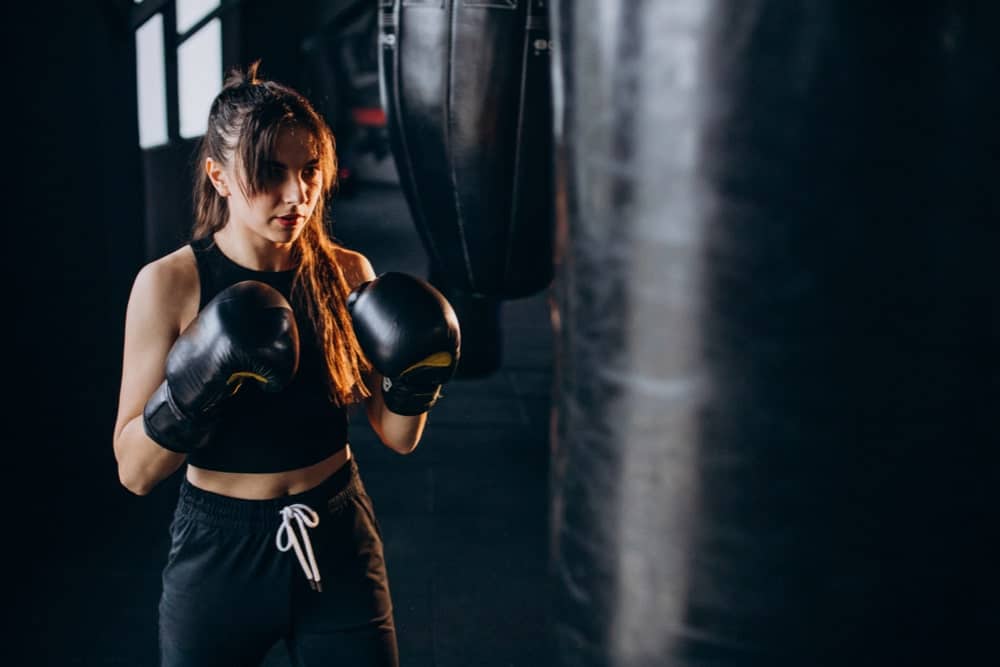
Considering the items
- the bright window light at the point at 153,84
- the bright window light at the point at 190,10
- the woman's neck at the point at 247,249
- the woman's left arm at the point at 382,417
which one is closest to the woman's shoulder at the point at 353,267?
the woman's left arm at the point at 382,417

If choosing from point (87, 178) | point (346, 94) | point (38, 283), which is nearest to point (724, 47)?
point (38, 283)

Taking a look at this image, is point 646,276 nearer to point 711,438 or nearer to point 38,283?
point 711,438

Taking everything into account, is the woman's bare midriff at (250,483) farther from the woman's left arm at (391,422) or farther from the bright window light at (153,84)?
the bright window light at (153,84)

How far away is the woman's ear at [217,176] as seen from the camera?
127cm

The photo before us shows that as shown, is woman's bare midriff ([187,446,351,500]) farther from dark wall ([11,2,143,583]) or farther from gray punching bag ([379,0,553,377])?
dark wall ([11,2,143,583])

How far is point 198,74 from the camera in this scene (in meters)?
5.47

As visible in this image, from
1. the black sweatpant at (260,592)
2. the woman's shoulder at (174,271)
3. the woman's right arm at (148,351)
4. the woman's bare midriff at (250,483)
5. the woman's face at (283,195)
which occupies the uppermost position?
the woman's face at (283,195)

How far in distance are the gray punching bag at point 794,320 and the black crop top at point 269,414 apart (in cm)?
71

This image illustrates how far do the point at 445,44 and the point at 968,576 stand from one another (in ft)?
5.85

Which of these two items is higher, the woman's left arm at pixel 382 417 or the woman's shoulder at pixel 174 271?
the woman's shoulder at pixel 174 271

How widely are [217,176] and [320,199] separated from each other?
18 cm

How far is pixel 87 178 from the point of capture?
2.86 m

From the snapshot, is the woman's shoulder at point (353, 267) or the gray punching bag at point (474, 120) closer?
the woman's shoulder at point (353, 267)

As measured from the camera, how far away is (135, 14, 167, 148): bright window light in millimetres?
3979
